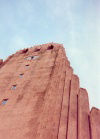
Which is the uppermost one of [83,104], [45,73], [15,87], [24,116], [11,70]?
[11,70]

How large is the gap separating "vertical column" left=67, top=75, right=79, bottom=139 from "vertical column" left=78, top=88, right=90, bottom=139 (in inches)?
12.7

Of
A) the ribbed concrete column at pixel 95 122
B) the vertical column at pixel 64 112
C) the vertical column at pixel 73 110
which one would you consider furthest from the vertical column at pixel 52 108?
the ribbed concrete column at pixel 95 122

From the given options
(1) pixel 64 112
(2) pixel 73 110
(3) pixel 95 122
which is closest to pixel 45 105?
(1) pixel 64 112

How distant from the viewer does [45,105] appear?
46.4ft

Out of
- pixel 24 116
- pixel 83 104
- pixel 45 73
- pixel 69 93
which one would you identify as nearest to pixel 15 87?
pixel 45 73

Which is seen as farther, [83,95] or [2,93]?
[2,93]

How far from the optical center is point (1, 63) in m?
27.6

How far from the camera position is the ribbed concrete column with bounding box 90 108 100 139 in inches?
436

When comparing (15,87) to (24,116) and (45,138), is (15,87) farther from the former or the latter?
(45,138)

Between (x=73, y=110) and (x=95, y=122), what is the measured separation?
182cm

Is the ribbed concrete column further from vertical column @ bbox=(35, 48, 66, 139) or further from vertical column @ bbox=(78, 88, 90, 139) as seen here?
vertical column @ bbox=(35, 48, 66, 139)

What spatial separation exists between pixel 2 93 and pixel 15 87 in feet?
4.99

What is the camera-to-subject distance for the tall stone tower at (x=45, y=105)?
11.7 metres

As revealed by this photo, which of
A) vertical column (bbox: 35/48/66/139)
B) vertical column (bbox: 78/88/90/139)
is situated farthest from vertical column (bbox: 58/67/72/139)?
vertical column (bbox: 78/88/90/139)
